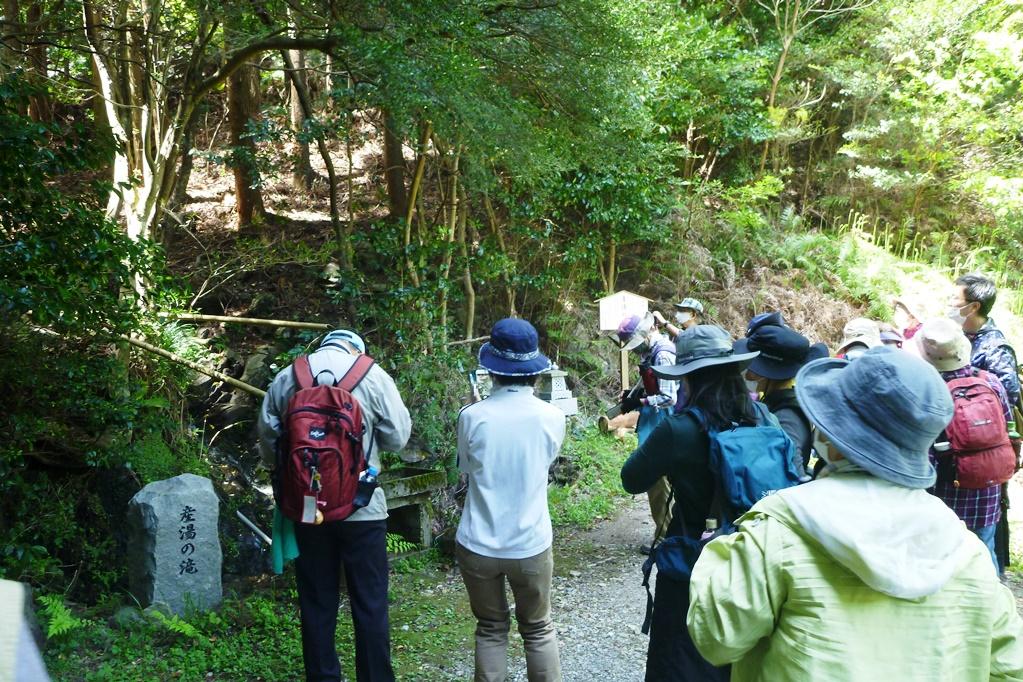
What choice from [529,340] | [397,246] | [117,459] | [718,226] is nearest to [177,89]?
[397,246]

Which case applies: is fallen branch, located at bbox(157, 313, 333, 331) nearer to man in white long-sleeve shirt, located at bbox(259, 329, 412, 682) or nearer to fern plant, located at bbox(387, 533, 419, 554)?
fern plant, located at bbox(387, 533, 419, 554)

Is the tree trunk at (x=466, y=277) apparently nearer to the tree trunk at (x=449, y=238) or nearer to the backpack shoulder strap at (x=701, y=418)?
the tree trunk at (x=449, y=238)

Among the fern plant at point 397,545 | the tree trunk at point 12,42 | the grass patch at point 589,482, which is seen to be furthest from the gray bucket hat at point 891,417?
the grass patch at point 589,482

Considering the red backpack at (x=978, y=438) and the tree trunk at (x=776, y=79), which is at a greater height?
the tree trunk at (x=776, y=79)

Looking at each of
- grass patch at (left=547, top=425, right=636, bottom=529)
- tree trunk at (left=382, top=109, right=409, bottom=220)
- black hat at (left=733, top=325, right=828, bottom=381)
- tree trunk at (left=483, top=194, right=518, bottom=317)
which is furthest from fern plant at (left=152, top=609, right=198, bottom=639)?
tree trunk at (left=483, top=194, right=518, bottom=317)

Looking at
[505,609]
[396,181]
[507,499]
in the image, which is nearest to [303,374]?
[507,499]

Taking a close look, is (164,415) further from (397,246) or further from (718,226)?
(718,226)

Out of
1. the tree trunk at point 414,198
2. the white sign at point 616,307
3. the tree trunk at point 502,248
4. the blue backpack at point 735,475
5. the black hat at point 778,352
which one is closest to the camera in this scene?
the blue backpack at point 735,475

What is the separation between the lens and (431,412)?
Answer: 7.04m

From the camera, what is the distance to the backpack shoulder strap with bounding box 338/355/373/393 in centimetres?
364

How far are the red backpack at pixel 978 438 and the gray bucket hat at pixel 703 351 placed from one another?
175 centimetres

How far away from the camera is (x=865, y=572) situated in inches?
61.3

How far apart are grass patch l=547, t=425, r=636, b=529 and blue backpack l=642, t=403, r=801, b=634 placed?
4.02 m

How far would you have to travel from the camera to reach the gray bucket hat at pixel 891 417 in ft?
5.56
